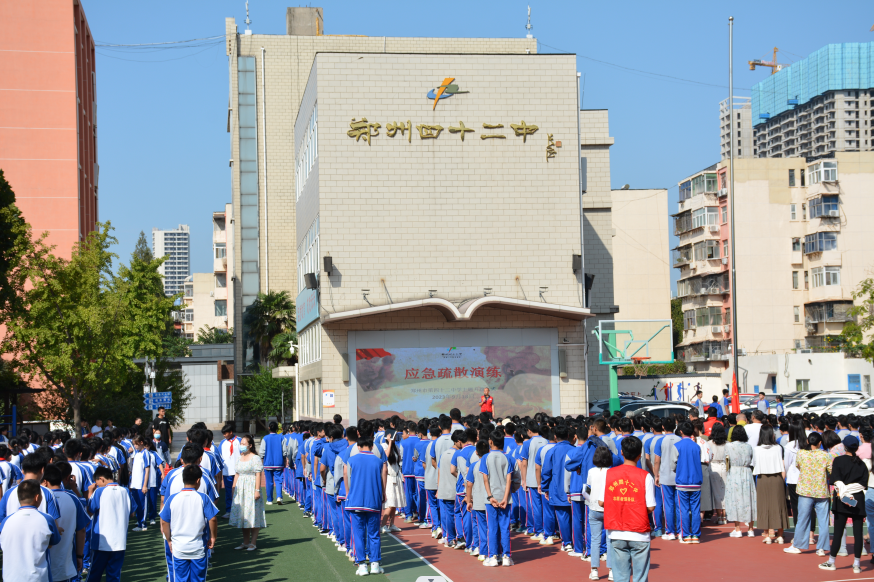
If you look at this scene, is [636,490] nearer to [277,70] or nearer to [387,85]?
[387,85]

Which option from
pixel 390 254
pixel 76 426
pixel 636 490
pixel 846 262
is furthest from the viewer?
pixel 846 262

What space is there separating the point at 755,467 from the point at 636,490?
5.76 m

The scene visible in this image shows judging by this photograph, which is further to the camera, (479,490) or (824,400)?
(824,400)

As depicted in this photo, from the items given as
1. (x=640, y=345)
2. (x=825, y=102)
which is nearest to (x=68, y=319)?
(x=640, y=345)

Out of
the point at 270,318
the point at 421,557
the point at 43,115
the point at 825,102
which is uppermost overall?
the point at 825,102

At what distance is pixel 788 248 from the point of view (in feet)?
225

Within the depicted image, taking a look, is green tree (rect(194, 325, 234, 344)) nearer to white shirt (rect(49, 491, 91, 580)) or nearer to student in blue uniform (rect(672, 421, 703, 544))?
student in blue uniform (rect(672, 421, 703, 544))

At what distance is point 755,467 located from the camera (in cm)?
1326

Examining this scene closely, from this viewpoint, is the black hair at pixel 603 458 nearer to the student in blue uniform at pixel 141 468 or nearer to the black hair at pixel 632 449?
the black hair at pixel 632 449

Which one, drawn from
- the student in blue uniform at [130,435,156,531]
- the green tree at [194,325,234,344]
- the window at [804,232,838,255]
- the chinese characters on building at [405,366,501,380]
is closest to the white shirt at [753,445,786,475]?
the student in blue uniform at [130,435,156,531]

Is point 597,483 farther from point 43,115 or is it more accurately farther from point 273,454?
point 43,115

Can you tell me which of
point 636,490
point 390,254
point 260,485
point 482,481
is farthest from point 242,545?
point 390,254

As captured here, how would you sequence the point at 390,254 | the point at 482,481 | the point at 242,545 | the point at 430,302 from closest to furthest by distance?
1. the point at 482,481
2. the point at 242,545
3. the point at 430,302
4. the point at 390,254

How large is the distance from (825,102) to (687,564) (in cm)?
15522
